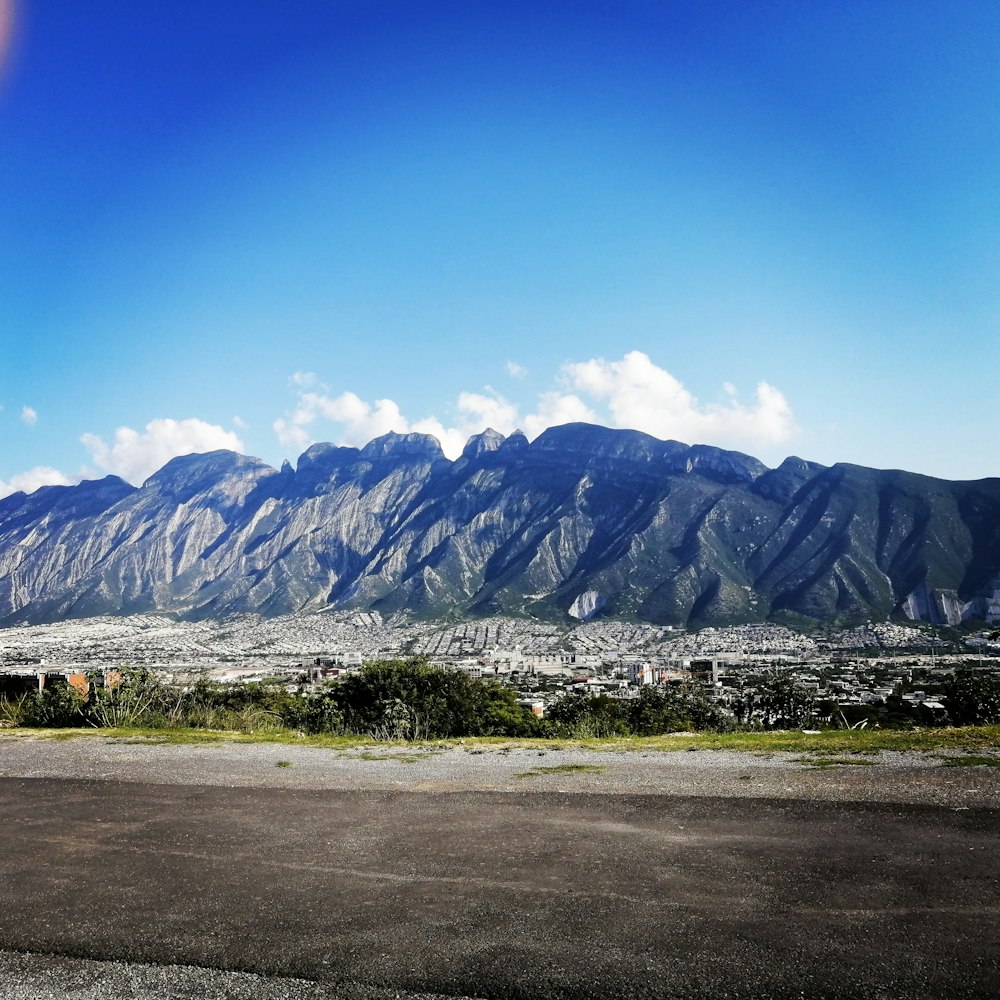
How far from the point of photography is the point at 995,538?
187 meters

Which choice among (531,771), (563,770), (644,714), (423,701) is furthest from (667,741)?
(644,714)

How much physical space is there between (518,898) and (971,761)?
29.0 feet

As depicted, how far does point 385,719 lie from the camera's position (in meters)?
20.7

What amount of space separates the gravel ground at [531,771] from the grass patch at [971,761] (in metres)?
0.13

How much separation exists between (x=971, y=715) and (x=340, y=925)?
30.3m

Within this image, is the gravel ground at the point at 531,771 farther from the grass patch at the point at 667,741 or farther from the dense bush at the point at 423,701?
the dense bush at the point at 423,701

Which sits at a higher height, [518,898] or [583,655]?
[518,898]

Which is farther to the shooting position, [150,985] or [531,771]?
[531,771]

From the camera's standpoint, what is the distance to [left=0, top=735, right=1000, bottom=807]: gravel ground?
33.2 ft

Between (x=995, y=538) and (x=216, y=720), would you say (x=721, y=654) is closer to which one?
(x=995, y=538)

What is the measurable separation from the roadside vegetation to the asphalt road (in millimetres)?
5385

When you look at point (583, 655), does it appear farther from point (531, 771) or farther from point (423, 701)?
point (531, 771)

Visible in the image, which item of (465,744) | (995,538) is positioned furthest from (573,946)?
(995,538)

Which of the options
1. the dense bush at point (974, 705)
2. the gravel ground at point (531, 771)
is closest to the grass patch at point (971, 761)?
the gravel ground at point (531, 771)
